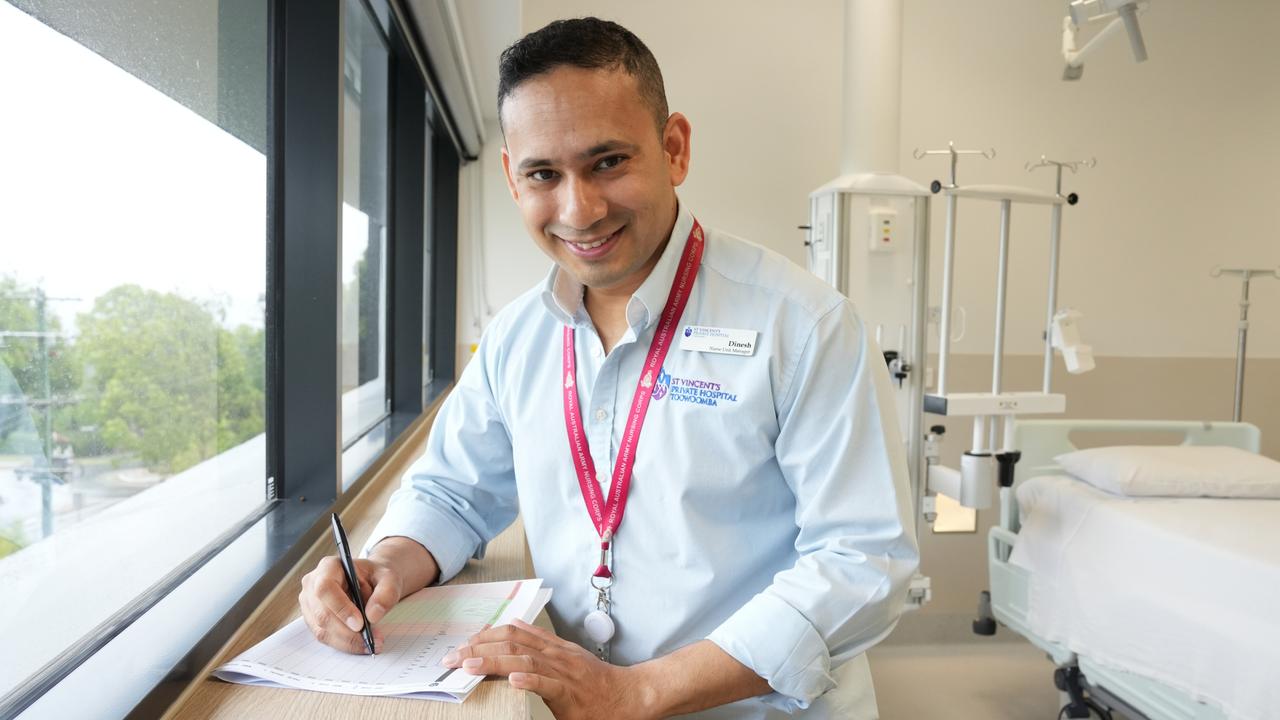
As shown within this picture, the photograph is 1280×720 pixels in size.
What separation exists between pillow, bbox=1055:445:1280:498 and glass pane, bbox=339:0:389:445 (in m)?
2.54

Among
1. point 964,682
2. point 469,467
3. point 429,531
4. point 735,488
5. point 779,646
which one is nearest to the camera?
point 779,646

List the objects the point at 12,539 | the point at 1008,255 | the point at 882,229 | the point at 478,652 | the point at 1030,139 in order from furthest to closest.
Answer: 1. the point at 1030,139
2. the point at 1008,255
3. the point at 882,229
4. the point at 478,652
5. the point at 12,539

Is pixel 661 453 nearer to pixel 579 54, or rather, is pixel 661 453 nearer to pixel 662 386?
pixel 662 386

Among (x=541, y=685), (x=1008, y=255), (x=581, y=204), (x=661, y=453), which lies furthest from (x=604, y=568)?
(x=1008, y=255)

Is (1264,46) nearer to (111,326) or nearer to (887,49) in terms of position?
(887,49)

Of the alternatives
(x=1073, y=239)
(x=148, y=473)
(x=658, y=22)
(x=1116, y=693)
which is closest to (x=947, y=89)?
(x=1073, y=239)

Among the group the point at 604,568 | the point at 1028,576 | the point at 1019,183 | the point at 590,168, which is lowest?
the point at 1028,576

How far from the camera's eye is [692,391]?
1.20 meters

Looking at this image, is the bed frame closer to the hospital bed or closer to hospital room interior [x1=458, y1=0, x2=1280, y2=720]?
the hospital bed

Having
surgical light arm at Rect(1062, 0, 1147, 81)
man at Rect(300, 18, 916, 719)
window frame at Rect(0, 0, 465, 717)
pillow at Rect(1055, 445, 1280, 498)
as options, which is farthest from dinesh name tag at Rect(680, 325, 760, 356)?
pillow at Rect(1055, 445, 1280, 498)

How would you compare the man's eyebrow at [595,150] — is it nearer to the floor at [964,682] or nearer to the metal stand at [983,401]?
the metal stand at [983,401]

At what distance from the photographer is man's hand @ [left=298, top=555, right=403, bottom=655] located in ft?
3.26

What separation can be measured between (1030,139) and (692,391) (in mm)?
4126

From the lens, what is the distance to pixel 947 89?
14.7ft
